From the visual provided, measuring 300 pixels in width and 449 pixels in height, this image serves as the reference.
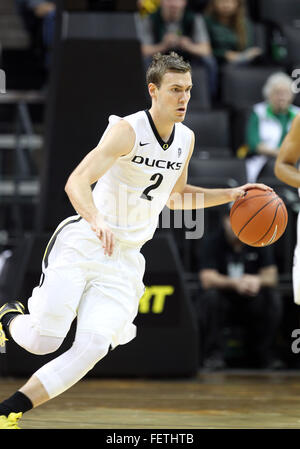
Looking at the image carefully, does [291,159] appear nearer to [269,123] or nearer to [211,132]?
[269,123]

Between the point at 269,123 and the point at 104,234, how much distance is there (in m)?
5.27

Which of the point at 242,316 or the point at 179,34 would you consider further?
the point at 179,34

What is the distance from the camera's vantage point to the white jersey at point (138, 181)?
4480 millimetres

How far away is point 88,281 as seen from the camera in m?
4.43

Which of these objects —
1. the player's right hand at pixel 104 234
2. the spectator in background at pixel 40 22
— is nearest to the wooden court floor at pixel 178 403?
the player's right hand at pixel 104 234

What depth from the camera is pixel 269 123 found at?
29.5 feet

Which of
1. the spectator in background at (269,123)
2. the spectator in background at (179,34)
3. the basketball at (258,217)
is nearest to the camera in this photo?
the basketball at (258,217)

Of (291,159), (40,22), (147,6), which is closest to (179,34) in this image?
(147,6)

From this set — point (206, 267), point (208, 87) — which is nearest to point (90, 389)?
point (206, 267)

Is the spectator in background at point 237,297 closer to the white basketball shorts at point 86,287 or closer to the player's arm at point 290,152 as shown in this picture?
the player's arm at point 290,152

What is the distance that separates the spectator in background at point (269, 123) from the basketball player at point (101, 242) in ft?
14.0

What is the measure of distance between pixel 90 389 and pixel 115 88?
244cm

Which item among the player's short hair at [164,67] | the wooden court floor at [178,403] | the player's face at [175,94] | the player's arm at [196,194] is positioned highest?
the player's short hair at [164,67]

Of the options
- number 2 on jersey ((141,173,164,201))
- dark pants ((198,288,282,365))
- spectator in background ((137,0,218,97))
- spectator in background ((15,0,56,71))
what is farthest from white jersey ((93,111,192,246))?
spectator in background ((15,0,56,71))
